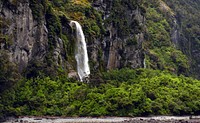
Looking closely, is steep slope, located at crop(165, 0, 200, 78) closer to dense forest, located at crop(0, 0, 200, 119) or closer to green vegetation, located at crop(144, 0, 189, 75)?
green vegetation, located at crop(144, 0, 189, 75)

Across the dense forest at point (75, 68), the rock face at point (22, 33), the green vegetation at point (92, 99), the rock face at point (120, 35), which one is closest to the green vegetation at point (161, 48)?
the rock face at point (120, 35)

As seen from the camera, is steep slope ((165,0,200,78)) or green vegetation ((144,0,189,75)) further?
steep slope ((165,0,200,78))

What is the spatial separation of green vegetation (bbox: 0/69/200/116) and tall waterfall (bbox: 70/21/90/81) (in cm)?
335

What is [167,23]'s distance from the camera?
12438cm

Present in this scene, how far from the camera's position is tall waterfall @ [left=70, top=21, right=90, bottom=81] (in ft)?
209

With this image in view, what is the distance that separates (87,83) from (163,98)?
10.5 m

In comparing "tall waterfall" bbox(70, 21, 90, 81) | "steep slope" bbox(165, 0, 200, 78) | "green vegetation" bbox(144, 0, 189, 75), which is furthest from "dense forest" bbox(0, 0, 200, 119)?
"steep slope" bbox(165, 0, 200, 78)

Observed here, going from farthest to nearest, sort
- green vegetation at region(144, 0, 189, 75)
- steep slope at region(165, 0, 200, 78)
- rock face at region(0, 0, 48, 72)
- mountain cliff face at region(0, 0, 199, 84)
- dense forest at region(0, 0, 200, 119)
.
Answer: steep slope at region(165, 0, 200, 78) → green vegetation at region(144, 0, 189, 75) → mountain cliff face at region(0, 0, 199, 84) → dense forest at region(0, 0, 200, 119) → rock face at region(0, 0, 48, 72)

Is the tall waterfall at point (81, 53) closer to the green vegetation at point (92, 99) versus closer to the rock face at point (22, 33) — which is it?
the green vegetation at point (92, 99)

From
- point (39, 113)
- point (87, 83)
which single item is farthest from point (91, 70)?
point (39, 113)

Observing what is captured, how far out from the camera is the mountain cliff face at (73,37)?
172ft

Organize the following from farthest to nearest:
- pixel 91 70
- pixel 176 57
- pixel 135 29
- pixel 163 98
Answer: pixel 176 57 → pixel 135 29 → pixel 91 70 → pixel 163 98

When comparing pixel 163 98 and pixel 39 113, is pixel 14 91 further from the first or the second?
pixel 163 98

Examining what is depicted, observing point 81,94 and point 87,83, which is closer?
point 81,94
